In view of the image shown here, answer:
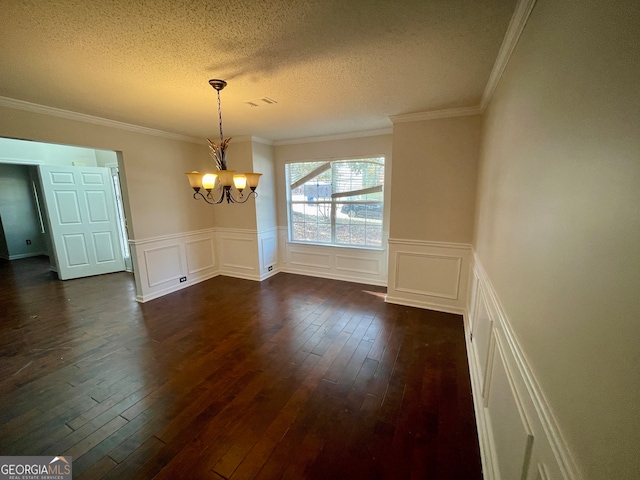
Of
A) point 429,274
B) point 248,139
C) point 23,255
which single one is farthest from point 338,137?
point 23,255

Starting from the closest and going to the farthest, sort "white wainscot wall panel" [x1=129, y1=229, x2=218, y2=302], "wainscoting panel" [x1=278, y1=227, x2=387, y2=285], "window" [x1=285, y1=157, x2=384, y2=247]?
1. "white wainscot wall panel" [x1=129, y1=229, x2=218, y2=302]
2. "window" [x1=285, y1=157, x2=384, y2=247]
3. "wainscoting panel" [x1=278, y1=227, x2=387, y2=285]

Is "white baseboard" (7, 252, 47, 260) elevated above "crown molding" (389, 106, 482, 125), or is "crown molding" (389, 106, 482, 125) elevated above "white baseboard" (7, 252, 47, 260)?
"crown molding" (389, 106, 482, 125)

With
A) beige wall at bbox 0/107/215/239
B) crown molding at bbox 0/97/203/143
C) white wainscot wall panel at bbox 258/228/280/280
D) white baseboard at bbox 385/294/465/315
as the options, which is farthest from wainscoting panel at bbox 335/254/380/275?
crown molding at bbox 0/97/203/143

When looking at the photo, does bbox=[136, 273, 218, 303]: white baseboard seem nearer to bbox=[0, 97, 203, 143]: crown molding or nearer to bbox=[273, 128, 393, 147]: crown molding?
bbox=[0, 97, 203, 143]: crown molding

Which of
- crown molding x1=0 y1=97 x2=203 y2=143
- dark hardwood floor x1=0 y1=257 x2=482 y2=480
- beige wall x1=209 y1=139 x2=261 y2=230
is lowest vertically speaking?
dark hardwood floor x1=0 y1=257 x2=482 y2=480

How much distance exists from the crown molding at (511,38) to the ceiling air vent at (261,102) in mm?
1940

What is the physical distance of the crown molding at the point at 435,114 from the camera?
2.86 meters

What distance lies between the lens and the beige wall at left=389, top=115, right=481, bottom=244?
298cm

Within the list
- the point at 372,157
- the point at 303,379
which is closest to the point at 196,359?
the point at 303,379

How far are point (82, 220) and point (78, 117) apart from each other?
9.03 ft

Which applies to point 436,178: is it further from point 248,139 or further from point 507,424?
point 248,139

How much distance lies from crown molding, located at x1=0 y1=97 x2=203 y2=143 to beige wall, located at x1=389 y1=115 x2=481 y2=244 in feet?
11.2

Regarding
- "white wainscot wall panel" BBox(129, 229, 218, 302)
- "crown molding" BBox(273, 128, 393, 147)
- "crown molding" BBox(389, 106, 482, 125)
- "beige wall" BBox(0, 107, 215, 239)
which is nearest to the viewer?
"beige wall" BBox(0, 107, 215, 239)

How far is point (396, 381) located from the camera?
2.13m
